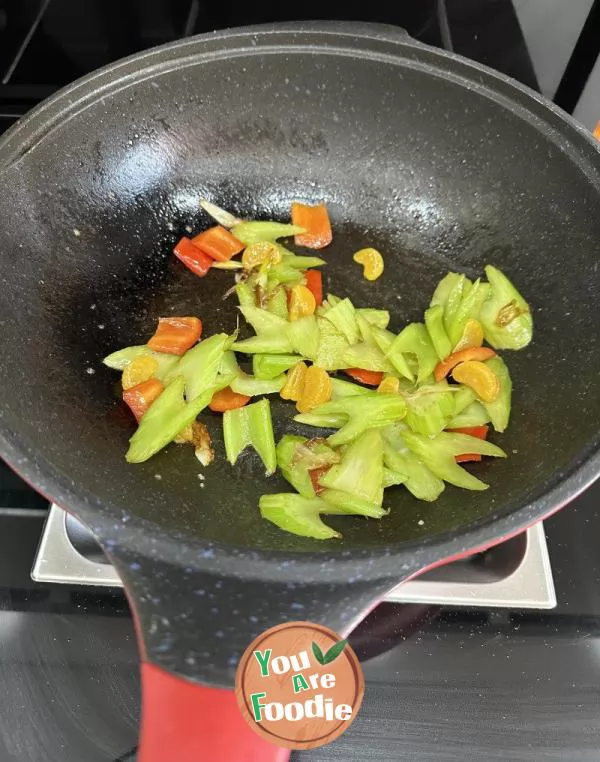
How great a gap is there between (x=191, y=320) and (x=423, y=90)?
1.98ft

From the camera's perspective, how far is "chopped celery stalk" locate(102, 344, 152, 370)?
3.59 feet

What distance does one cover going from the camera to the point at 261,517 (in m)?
0.99

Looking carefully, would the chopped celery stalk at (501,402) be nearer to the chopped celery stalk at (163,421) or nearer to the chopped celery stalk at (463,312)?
the chopped celery stalk at (463,312)

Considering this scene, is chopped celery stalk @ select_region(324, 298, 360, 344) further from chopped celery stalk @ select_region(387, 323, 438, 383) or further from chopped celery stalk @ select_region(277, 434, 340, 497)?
chopped celery stalk @ select_region(277, 434, 340, 497)

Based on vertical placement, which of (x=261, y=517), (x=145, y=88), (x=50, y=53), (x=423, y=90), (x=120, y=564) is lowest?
(x=261, y=517)

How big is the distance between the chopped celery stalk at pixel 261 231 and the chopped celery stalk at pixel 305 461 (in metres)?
0.46

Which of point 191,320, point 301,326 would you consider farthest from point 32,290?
point 301,326

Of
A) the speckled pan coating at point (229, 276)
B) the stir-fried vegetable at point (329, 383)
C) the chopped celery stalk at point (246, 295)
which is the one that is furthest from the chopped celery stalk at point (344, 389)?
the chopped celery stalk at point (246, 295)

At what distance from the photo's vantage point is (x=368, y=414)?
40.0 inches

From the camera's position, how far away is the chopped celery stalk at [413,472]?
3.22ft

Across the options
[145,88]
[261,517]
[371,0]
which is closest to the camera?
[261,517]

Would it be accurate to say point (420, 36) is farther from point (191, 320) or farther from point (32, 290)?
point (32, 290)

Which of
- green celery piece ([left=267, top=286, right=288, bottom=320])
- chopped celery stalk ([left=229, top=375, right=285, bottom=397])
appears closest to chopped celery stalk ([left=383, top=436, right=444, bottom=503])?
chopped celery stalk ([left=229, top=375, right=285, bottom=397])

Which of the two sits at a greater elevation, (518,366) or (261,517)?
(518,366)
